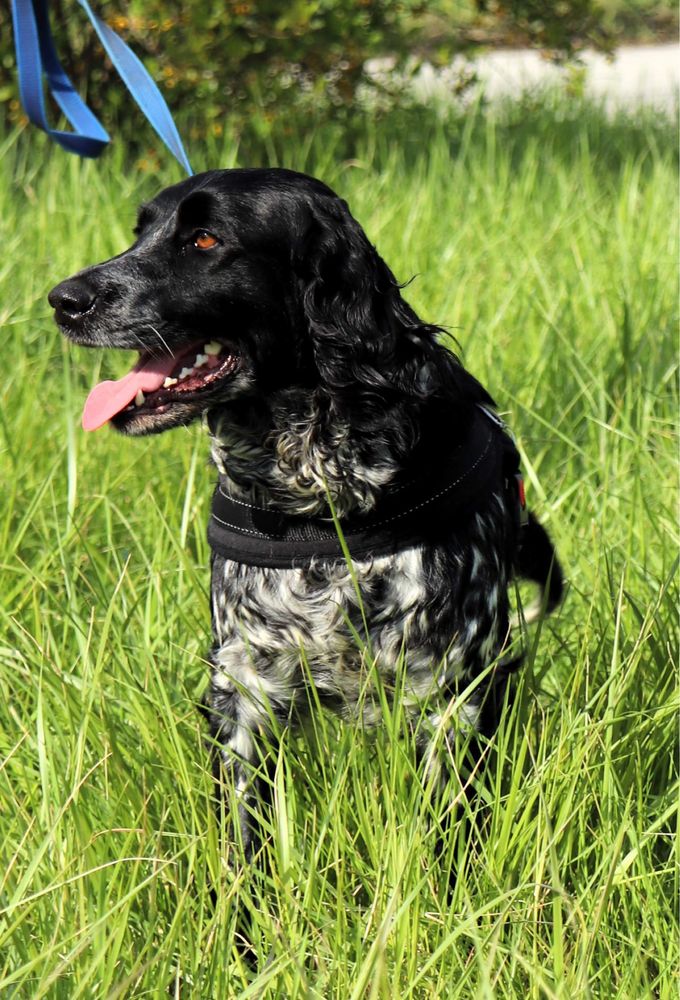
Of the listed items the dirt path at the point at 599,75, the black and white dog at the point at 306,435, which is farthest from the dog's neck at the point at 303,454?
the dirt path at the point at 599,75

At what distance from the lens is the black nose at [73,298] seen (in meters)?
2.40

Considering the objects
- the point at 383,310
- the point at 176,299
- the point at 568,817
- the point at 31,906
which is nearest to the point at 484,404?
the point at 383,310

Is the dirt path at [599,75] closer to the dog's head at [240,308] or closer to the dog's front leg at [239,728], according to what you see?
the dog's head at [240,308]

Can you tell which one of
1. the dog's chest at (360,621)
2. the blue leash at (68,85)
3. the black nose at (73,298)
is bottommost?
the dog's chest at (360,621)

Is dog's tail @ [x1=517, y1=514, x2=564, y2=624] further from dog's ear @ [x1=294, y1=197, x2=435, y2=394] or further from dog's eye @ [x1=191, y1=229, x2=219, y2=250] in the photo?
dog's eye @ [x1=191, y1=229, x2=219, y2=250]

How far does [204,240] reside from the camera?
2.39 metres

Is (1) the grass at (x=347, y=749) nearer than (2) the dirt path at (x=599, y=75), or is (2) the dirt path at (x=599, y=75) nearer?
(1) the grass at (x=347, y=749)

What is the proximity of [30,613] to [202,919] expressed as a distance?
1.09m

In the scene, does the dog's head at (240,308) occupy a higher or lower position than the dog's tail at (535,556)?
higher

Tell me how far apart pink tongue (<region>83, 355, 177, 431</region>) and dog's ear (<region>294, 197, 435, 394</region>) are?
0.31 metres

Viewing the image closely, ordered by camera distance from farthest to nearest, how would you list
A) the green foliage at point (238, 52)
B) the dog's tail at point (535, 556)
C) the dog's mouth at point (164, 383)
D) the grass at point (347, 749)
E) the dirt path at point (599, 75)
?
the dirt path at point (599, 75) → the green foliage at point (238, 52) → the dog's tail at point (535, 556) → the dog's mouth at point (164, 383) → the grass at point (347, 749)

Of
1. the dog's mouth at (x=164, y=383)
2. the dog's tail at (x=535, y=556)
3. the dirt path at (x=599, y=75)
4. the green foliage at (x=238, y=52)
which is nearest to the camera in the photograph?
the dog's mouth at (x=164, y=383)

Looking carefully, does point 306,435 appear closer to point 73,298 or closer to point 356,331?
point 356,331

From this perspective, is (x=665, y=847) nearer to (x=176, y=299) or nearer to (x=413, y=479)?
(x=413, y=479)
